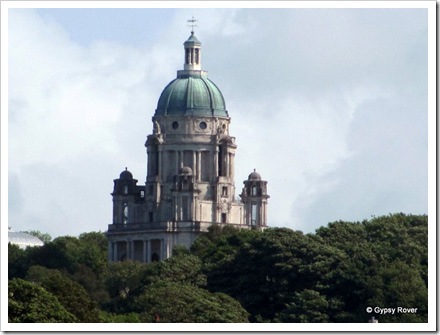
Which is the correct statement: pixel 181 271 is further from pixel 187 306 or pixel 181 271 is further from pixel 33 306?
pixel 33 306

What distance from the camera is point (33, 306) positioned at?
113 m

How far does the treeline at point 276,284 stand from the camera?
122 meters

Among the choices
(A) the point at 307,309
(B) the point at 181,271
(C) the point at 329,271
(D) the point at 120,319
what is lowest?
(D) the point at 120,319

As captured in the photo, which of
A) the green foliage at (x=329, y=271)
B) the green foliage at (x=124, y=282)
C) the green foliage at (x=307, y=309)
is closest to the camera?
the green foliage at (x=307, y=309)

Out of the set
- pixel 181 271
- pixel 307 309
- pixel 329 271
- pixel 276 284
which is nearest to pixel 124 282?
pixel 181 271

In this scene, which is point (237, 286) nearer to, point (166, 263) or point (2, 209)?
point (166, 263)

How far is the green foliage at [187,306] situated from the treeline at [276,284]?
0.17 ft

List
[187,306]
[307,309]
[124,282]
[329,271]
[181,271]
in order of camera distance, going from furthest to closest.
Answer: [124,282], [181,271], [329,271], [307,309], [187,306]

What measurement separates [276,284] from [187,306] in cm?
1501

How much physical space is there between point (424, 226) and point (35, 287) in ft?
140

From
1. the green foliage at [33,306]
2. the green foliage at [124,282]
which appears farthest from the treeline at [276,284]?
the green foliage at [124,282]
